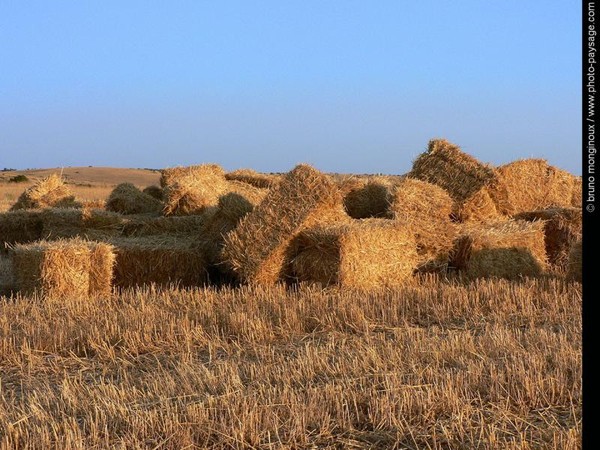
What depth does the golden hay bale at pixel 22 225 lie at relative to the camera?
12672 millimetres

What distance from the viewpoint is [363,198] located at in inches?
443

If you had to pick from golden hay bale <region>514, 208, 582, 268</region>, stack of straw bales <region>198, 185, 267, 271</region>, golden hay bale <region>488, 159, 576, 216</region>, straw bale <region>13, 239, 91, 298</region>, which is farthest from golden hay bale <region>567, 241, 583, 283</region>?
straw bale <region>13, 239, 91, 298</region>

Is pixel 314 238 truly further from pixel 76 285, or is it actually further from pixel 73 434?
pixel 73 434

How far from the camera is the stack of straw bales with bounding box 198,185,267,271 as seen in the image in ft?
33.4

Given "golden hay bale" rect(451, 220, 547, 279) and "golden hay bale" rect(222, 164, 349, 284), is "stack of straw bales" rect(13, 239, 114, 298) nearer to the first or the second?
"golden hay bale" rect(222, 164, 349, 284)

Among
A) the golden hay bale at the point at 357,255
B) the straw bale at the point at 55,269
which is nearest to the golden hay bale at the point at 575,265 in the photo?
the golden hay bale at the point at 357,255

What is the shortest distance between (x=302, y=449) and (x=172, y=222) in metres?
7.73

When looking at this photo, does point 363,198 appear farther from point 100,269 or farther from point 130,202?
point 130,202

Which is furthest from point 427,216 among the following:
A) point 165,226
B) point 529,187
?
point 165,226

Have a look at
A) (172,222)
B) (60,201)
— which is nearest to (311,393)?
(172,222)

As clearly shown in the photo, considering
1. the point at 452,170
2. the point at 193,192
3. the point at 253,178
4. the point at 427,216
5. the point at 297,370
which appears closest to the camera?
the point at 297,370

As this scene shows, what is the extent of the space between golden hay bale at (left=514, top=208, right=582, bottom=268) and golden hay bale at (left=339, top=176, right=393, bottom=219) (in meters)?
2.29

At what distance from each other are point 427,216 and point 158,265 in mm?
3793

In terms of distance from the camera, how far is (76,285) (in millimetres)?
9398
